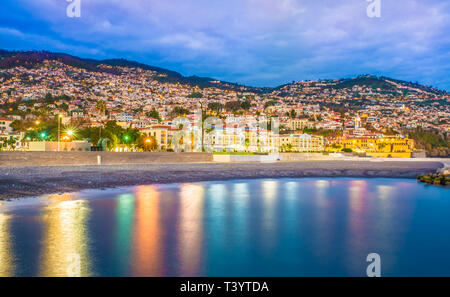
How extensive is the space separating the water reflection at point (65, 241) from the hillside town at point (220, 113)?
119ft

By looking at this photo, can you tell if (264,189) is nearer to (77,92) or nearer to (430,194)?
(430,194)

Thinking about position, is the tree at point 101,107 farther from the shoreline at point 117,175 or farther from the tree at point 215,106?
the shoreline at point 117,175

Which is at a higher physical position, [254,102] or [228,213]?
[254,102]

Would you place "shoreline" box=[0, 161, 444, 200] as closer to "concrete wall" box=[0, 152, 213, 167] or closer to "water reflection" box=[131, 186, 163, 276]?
"concrete wall" box=[0, 152, 213, 167]

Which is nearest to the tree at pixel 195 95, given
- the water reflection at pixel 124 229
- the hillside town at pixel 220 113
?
the hillside town at pixel 220 113

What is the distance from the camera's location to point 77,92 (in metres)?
148

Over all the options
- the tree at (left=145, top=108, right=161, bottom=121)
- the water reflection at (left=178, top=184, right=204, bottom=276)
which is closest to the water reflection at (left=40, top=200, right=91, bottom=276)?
the water reflection at (left=178, top=184, right=204, bottom=276)

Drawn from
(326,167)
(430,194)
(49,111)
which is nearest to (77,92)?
(49,111)

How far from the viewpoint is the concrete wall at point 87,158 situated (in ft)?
71.1

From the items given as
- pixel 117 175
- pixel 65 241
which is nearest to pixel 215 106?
pixel 117 175

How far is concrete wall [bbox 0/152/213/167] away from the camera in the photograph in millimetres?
21656

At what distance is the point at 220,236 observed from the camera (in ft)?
28.3

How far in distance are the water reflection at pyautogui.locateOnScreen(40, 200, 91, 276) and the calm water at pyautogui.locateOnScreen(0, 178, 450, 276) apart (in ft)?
0.06

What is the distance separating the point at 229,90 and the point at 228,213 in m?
191
